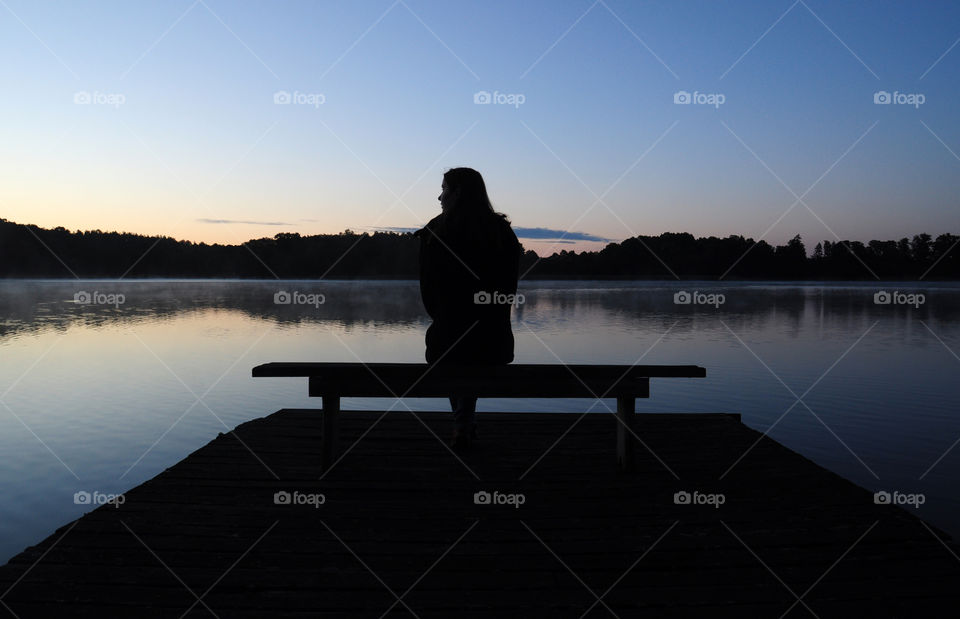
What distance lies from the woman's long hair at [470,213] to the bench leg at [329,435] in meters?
1.70

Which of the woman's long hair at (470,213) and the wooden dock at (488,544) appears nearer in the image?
the wooden dock at (488,544)

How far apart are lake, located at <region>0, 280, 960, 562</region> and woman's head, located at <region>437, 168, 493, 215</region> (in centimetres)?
308

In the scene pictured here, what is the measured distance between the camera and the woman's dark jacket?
529 centimetres

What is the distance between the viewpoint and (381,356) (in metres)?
18.1

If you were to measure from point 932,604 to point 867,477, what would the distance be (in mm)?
5006

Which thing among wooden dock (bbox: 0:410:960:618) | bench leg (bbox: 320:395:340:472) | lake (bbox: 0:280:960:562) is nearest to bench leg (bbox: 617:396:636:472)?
wooden dock (bbox: 0:410:960:618)

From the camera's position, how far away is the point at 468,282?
5.32 m

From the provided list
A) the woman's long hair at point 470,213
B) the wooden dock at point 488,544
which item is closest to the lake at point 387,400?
the wooden dock at point 488,544

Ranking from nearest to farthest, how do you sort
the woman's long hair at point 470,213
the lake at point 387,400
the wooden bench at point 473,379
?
the wooden bench at point 473,379 < the woman's long hair at point 470,213 < the lake at point 387,400

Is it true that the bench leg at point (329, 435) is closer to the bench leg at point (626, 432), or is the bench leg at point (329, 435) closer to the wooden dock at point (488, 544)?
the wooden dock at point (488, 544)

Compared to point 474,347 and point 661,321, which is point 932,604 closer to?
point 474,347

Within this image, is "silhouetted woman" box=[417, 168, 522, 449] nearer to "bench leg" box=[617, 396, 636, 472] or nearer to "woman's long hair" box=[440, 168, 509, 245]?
"woman's long hair" box=[440, 168, 509, 245]

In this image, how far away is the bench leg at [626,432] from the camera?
17.6 feet

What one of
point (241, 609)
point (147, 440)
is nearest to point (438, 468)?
point (241, 609)
